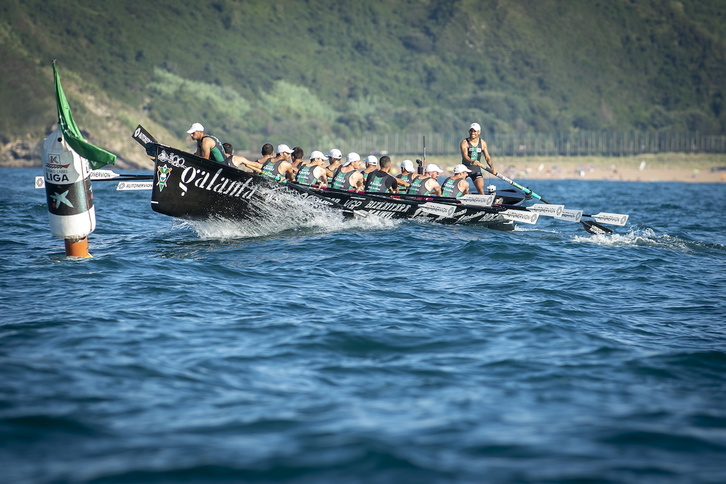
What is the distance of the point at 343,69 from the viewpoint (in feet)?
544

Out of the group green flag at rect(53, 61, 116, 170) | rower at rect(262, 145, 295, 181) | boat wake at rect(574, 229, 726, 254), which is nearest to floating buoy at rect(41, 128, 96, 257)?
green flag at rect(53, 61, 116, 170)

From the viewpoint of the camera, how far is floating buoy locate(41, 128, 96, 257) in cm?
1127

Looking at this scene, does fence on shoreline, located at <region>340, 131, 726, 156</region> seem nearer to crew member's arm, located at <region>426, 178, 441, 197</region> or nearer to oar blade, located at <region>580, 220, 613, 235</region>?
A: crew member's arm, located at <region>426, 178, 441, 197</region>

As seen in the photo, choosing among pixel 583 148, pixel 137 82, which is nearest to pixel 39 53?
pixel 137 82

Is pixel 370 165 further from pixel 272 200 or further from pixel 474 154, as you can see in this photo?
pixel 272 200

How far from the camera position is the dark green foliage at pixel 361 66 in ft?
400

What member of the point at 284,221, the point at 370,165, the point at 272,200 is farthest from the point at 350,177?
the point at 272,200

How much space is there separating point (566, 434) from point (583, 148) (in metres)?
140

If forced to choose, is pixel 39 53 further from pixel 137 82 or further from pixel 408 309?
pixel 408 309

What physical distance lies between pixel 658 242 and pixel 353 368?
488 inches

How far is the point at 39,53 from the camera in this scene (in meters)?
113

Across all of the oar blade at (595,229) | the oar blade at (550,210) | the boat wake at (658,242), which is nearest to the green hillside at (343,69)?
the oar blade at (595,229)

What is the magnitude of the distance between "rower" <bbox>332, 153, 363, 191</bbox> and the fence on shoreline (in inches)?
4020

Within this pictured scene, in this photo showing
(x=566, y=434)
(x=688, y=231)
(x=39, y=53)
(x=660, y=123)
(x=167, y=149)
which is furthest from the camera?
(x=660, y=123)
